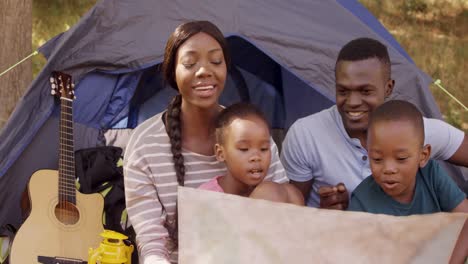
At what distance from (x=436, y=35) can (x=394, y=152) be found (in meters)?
3.69

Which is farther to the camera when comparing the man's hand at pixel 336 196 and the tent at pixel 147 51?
the tent at pixel 147 51

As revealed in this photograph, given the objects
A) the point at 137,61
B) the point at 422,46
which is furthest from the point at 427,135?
the point at 422,46

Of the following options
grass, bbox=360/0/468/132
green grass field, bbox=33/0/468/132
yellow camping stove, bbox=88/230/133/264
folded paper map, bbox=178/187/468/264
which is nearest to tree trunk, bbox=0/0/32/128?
green grass field, bbox=33/0/468/132

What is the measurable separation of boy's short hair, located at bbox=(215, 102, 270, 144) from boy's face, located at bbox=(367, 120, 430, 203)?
0.31 meters

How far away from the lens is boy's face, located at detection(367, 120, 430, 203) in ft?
6.45

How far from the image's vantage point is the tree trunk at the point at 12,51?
360 cm

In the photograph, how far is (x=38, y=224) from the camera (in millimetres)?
2584

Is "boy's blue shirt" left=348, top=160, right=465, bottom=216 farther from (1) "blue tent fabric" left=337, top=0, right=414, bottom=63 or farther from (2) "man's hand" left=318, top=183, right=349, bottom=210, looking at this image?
(1) "blue tent fabric" left=337, top=0, right=414, bottom=63

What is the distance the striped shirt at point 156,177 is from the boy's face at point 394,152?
0.33m

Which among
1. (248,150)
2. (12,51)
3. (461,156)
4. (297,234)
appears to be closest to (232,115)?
(248,150)

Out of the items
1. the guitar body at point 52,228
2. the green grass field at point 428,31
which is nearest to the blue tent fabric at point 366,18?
the guitar body at point 52,228

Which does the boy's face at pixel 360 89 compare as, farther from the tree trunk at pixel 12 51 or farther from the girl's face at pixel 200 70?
the tree trunk at pixel 12 51

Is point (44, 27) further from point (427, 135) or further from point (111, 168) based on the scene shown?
point (427, 135)

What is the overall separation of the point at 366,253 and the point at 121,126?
164cm
